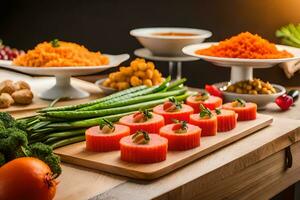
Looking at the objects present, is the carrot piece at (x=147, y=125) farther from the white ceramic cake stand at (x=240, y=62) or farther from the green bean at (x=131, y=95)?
the white ceramic cake stand at (x=240, y=62)

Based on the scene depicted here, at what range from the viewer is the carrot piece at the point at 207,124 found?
1.82 m

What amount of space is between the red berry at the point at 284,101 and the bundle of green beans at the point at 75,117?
57 centimetres

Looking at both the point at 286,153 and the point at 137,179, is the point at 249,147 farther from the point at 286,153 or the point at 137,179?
the point at 137,179

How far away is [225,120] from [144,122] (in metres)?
0.27

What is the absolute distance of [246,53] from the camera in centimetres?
247

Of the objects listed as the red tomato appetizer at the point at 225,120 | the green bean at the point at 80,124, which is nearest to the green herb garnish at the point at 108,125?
the green bean at the point at 80,124

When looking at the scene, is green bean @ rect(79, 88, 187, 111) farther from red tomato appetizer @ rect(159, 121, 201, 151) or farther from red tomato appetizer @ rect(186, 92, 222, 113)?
red tomato appetizer @ rect(159, 121, 201, 151)

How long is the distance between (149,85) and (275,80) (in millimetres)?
1191

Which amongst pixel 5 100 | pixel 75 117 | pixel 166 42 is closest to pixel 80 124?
pixel 75 117

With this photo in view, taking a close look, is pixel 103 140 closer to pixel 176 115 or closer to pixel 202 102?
pixel 176 115

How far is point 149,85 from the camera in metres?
2.44

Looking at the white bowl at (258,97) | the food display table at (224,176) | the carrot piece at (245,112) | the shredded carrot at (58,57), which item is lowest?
the food display table at (224,176)

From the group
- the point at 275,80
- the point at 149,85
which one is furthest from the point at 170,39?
the point at 275,80

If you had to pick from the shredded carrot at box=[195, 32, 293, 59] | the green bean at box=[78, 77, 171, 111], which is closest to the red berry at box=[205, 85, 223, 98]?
the shredded carrot at box=[195, 32, 293, 59]
